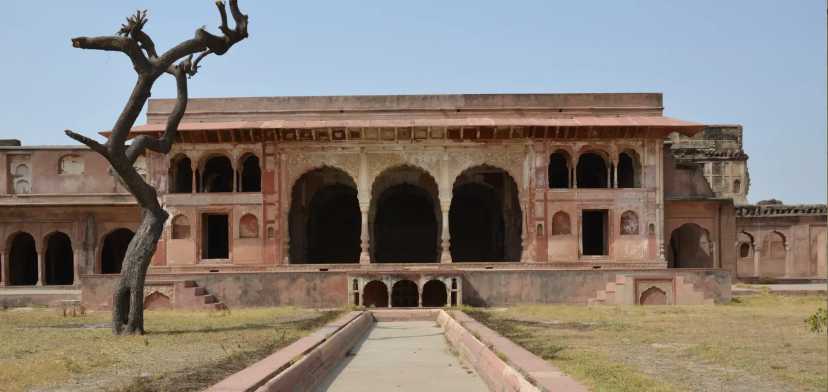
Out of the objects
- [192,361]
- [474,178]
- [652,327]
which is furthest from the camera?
[474,178]

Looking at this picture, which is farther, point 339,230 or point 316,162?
point 339,230

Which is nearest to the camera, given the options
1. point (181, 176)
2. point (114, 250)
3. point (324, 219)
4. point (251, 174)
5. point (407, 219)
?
point (181, 176)

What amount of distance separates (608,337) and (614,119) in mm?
12938

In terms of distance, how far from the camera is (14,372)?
8359mm

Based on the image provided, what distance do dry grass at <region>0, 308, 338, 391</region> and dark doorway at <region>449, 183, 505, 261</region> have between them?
40.7 ft

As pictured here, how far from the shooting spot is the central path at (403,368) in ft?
29.8

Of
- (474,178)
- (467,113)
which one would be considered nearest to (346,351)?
(467,113)

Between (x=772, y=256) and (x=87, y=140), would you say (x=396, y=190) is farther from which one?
(x=772, y=256)

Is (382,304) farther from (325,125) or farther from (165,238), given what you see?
(165,238)

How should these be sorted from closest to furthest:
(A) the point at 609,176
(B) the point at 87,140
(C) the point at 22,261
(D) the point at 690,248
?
(B) the point at 87,140, (A) the point at 609,176, (D) the point at 690,248, (C) the point at 22,261

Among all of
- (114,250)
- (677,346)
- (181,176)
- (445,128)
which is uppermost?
(445,128)

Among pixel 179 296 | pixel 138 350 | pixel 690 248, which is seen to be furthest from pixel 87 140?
pixel 690 248

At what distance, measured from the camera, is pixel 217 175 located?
27.1 metres

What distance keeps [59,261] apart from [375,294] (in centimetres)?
1467
